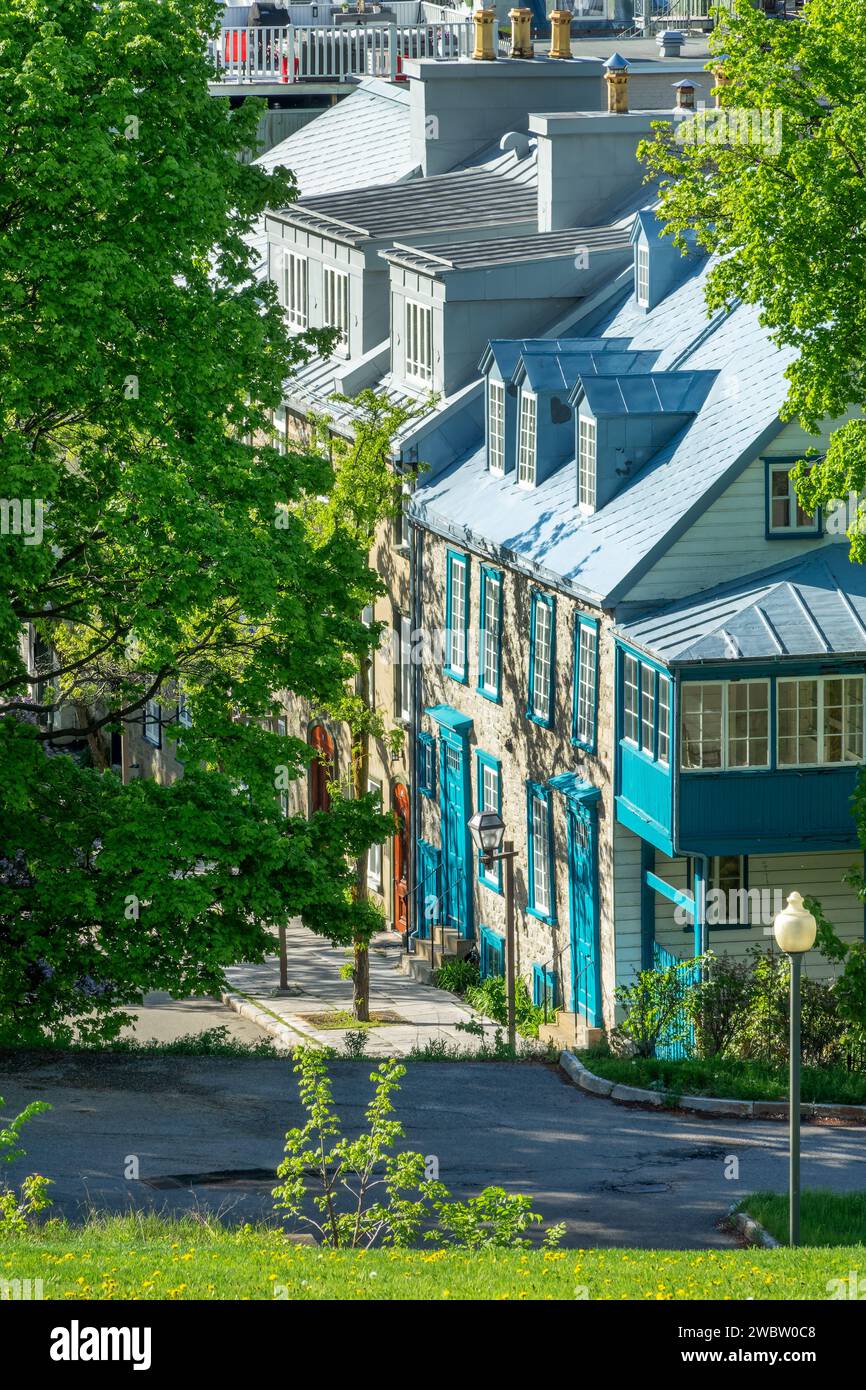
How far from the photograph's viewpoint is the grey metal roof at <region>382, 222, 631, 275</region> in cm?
4272

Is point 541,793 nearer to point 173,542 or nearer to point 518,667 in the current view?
point 518,667

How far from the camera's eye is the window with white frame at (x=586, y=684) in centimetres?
3569

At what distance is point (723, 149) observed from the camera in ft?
89.8

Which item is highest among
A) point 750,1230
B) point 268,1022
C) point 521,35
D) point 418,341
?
point 521,35

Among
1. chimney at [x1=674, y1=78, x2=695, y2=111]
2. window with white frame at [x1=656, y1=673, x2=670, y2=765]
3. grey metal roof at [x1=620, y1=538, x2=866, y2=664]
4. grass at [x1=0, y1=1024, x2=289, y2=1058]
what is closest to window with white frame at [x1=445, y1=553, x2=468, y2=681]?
grey metal roof at [x1=620, y1=538, x2=866, y2=664]

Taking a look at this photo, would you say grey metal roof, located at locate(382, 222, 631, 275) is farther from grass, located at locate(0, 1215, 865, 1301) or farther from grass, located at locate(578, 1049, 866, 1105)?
grass, located at locate(0, 1215, 865, 1301)

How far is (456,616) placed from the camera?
135 ft

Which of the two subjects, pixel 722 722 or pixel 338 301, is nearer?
pixel 722 722

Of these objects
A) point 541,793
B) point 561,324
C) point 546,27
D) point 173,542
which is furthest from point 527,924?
point 546,27

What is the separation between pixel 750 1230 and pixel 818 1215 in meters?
0.65

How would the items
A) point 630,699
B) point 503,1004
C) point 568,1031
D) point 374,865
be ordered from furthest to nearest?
1. point 374,865
2. point 503,1004
3. point 568,1031
4. point 630,699

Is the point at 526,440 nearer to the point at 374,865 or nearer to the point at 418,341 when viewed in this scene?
the point at 418,341

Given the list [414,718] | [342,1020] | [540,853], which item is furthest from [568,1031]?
[414,718]

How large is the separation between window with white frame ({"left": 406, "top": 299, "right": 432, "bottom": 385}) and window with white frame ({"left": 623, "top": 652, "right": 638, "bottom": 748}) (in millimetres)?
10596
